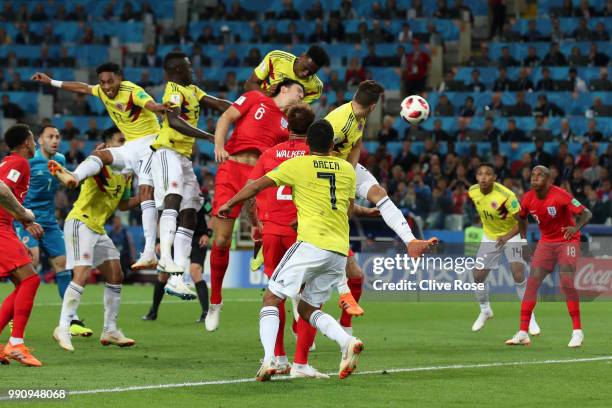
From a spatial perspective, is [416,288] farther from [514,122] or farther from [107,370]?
[107,370]

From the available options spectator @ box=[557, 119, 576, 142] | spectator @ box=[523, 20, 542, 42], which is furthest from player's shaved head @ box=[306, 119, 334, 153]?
spectator @ box=[523, 20, 542, 42]

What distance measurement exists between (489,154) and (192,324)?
39.6 ft

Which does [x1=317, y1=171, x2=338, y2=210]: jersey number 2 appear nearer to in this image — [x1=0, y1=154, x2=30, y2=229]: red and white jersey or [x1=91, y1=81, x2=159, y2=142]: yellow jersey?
[x1=0, y1=154, x2=30, y2=229]: red and white jersey

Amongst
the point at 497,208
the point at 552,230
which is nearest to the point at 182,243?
the point at 552,230

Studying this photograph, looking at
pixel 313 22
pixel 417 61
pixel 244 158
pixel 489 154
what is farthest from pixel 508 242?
pixel 313 22

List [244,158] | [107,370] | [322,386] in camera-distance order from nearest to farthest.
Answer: [322,386] < [107,370] < [244,158]

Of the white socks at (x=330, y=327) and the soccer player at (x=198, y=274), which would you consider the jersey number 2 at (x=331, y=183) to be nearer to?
the white socks at (x=330, y=327)

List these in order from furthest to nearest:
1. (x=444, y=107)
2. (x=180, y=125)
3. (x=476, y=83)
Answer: (x=476, y=83) → (x=444, y=107) → (x=180, y=125)

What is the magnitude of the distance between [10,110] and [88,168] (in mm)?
19339

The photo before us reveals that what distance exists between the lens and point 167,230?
1393cm

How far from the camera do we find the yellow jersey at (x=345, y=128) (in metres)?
12.8

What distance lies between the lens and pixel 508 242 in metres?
17.4

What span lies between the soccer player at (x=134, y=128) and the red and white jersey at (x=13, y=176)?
6.16 feet

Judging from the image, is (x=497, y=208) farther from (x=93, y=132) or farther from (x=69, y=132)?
(x=69, y=132)
